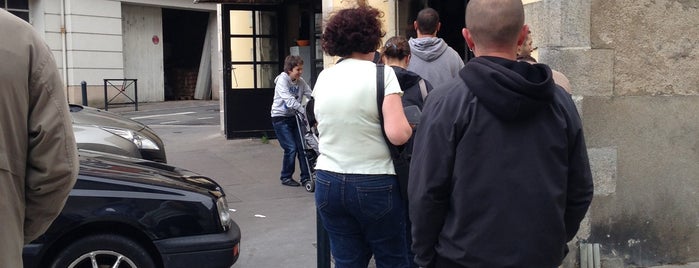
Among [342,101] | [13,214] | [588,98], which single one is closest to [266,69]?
[588,98]

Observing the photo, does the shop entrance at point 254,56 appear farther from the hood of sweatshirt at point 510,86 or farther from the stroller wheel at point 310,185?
the hood of sweatshirt at point 510,86

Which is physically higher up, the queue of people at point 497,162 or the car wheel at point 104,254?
the queue of people at point 497,162

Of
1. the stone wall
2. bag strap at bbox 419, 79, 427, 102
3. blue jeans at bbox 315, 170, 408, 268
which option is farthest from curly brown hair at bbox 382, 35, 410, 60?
the stone wall

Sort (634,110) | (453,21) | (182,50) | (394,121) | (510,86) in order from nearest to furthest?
(510,86) < (394,121) < (634,110) < (453,21) < (182,50)

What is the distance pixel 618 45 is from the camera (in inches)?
194

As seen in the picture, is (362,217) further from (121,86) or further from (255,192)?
(121,86)

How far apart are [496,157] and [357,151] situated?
116 centimetres

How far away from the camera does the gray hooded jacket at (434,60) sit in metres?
4.78

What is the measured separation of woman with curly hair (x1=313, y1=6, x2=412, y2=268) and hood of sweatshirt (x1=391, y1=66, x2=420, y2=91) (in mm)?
570

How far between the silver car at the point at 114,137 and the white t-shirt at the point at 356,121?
4601 millimetres

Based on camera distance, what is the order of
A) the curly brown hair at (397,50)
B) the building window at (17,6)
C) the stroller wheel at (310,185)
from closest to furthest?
1. the curly brown hair at (397,50)
2. the stroller wheel at (310,185)
3. the building window at (17,6)

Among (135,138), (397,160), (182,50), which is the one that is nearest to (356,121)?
(397,160)

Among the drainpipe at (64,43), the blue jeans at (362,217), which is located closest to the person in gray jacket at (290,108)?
the blue jeans at (362,217)

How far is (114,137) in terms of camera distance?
24.9 feet
